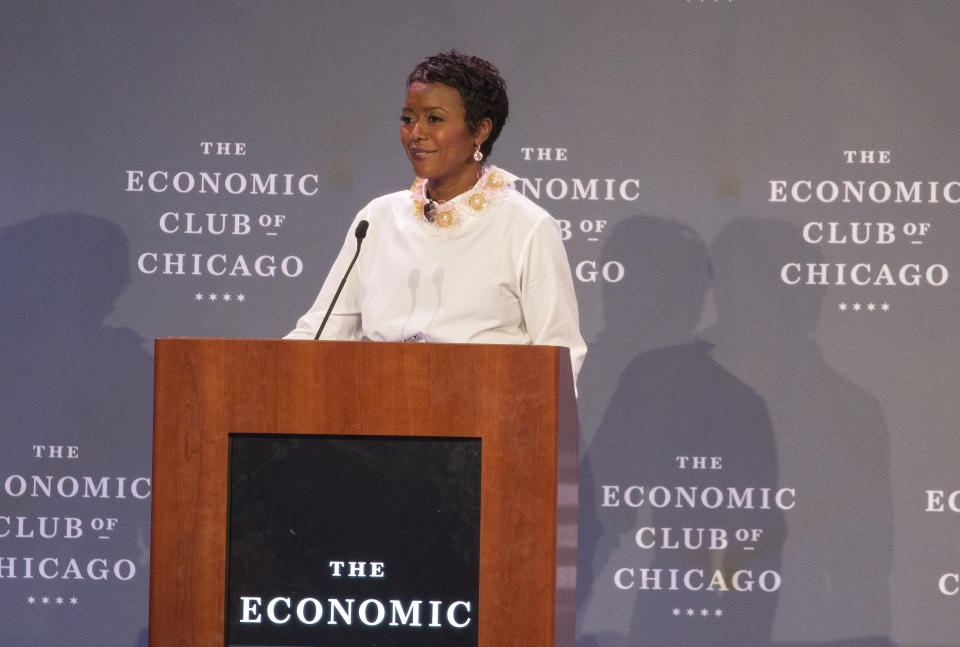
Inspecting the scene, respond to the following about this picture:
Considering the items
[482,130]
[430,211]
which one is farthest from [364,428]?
[482,130]

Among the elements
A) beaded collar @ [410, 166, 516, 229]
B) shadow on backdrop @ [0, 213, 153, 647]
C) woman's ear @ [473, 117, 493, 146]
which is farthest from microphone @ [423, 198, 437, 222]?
shadow on backdrop @ [0, 213, 153, 647]

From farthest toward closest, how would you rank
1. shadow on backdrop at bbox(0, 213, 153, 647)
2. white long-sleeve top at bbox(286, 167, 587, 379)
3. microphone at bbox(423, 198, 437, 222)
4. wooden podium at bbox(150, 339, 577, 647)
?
shadow on backdrop at bbox(0, 213, 153, 647) < microphone at bbox(423, 198, 437, 222) < white long-sleeve top at bbox(286, 167, 587, 379) < wooden podium at bbox(150, 339, 577, 647)

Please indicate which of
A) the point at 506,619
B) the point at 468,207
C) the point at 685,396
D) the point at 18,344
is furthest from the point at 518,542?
the point at 18,344

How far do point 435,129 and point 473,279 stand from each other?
34cm

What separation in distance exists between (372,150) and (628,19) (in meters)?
0.88

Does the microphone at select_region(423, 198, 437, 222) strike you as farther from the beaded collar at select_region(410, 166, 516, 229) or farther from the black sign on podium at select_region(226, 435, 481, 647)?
the black sign on podium at select_region(226, 435, 481, 647)

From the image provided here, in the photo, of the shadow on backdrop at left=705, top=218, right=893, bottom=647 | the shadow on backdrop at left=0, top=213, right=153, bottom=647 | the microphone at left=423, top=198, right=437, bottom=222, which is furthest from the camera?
the shadow on backdrop at left=0, top=213, right=153, bottom=647

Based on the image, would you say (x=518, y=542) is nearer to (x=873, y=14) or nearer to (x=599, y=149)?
(x=599, y=149)

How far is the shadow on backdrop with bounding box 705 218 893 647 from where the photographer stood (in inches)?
134

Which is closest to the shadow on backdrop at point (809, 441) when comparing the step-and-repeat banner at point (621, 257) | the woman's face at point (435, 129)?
the step-and-repeat banner at point (621, 257)

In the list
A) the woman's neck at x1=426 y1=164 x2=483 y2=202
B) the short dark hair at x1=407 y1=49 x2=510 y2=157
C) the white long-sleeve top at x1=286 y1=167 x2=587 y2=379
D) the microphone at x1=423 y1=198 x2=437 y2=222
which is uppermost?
the short dark hair at x1=407 y1=49 x2=510 y2=157

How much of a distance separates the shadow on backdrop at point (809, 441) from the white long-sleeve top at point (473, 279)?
1145 mm

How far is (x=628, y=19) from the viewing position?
3494 millimetres

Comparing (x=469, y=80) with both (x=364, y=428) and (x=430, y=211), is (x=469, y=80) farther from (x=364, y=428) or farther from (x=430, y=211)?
(x=364, y=428)
